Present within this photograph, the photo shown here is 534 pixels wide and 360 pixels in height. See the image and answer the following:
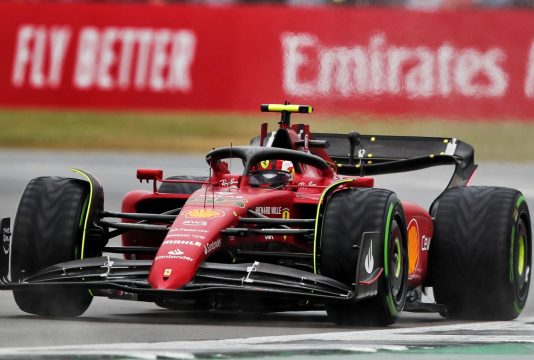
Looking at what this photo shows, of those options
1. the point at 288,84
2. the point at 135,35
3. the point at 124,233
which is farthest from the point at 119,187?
the point at 124,233

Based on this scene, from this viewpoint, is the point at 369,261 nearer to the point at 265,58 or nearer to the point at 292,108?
the point at 292,108

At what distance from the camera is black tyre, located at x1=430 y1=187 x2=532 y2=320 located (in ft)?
35.4

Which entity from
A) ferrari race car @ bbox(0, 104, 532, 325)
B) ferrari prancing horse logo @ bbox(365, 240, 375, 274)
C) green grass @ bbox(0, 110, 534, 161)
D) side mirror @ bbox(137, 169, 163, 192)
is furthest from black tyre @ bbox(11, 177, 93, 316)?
green grass @ bbox(0, 110, 534, 161)

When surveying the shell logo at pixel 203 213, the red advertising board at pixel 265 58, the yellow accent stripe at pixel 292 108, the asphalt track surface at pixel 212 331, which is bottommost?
the asphalt track surface at pixel 212 331

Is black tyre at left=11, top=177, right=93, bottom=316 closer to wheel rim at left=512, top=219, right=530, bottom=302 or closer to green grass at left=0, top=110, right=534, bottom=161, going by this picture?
wheel rim at left=512, top=219, right=530, bottom=302

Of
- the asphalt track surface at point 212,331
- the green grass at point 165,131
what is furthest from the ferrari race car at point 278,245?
the green grass at point 165,131

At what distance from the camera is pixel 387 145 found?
1329cm

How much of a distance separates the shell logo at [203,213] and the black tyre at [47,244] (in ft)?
2.68

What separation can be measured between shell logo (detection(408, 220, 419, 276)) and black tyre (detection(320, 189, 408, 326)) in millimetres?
764

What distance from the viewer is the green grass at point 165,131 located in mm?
25516

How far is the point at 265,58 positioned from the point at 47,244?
55.2ft

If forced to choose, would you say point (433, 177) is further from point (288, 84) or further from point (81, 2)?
point (81, 2)

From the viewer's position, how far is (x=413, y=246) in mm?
10641

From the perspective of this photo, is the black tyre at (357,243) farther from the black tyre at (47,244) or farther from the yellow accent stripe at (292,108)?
the yellow accent stripe at (292,108)
